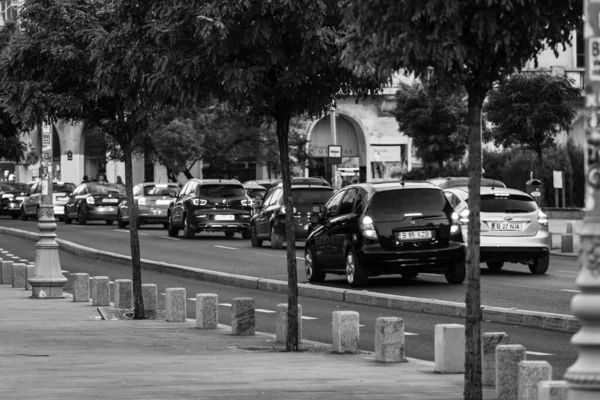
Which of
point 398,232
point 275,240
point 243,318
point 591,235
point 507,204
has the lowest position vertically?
point 243,318

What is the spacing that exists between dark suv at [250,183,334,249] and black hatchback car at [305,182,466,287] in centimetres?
1019

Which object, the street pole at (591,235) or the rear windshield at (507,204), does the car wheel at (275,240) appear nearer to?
the rear windshield at (507,204)

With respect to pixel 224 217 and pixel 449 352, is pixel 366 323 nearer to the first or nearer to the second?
pixel 449 352

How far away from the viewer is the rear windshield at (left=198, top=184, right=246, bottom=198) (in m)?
40.1

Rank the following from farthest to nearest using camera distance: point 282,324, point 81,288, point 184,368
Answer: point 81,288
point 282,324
point 184,368

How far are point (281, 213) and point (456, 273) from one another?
11.8 meters

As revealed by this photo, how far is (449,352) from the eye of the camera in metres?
12.2

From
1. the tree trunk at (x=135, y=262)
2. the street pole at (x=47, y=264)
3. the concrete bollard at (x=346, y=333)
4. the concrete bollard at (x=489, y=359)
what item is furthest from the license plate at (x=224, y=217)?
the concrete bollard at (x=489, y=359)

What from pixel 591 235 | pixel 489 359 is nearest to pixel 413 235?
pixel 489 359

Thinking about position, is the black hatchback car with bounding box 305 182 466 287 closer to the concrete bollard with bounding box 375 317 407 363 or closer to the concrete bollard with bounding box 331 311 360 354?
the concrete bollard with bounding box 331 311 360 354

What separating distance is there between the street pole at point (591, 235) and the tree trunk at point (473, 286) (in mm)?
3312

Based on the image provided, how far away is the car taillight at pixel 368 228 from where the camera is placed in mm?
21859

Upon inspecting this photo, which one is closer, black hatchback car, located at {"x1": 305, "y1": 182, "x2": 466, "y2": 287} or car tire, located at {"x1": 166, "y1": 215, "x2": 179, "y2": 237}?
black hatchback car, located at {"x1": 305, "y1": 182, "x2": 466, "y2": 287}

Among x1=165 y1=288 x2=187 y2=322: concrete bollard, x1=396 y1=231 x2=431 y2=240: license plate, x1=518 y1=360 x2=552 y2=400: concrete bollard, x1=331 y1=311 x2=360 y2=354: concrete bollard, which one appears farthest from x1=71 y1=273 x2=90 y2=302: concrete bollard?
x1=518 y1=360 x2=552 y2=400: concrete bollard
